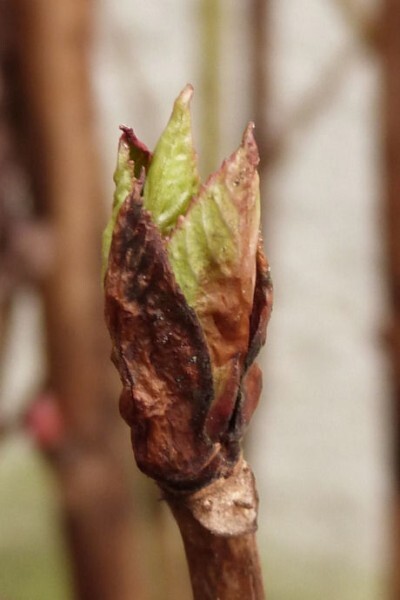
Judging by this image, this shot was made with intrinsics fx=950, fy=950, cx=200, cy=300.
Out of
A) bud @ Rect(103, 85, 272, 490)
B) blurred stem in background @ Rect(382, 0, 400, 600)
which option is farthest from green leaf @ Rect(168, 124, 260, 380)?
blurred stem in background @ Rect(382, 0, 400, 600)

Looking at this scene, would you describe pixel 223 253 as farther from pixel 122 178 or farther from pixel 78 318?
pixel 78 318

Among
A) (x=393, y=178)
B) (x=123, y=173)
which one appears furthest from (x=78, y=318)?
(x=123, y=173)

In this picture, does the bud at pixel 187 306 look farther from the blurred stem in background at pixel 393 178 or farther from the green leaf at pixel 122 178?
the blurred stem in background at pixel 393 178

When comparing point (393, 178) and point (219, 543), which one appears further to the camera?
point (393, 178)

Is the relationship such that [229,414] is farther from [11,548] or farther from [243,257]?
[11,548]

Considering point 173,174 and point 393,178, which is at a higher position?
point 393,178

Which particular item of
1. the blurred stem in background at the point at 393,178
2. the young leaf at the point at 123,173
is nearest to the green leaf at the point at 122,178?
the young leaf at the point at 123,173
